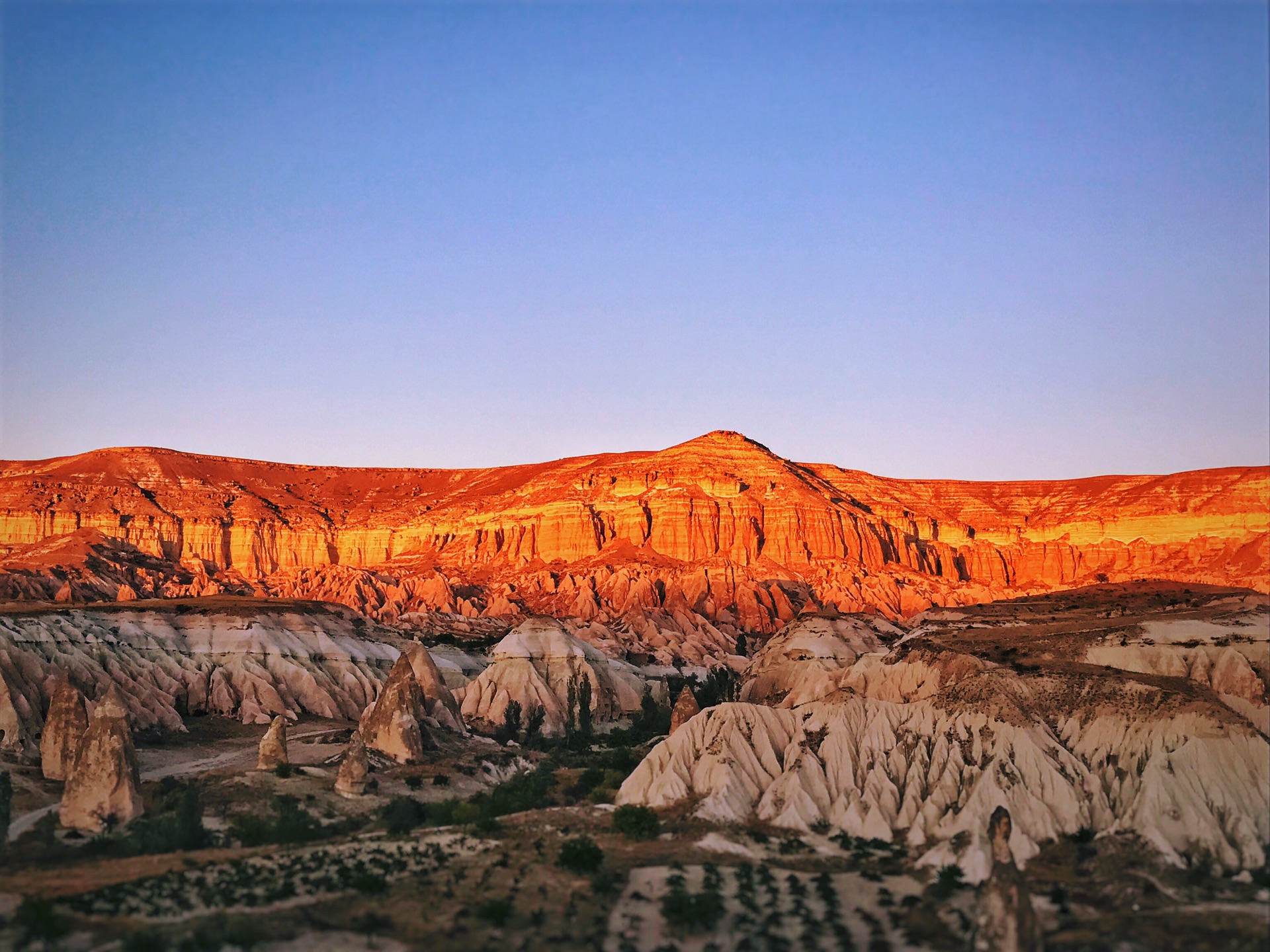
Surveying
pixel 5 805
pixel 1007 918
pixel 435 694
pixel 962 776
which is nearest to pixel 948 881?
pixel 1007 918

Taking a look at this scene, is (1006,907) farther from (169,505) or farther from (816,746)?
(169,505)

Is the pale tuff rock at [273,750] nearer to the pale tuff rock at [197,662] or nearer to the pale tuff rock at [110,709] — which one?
the pale tuff rock at [110,709]

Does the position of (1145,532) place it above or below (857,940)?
above

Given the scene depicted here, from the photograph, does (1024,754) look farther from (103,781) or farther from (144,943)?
(103,781)

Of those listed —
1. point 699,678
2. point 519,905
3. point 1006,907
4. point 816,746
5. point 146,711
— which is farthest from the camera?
point 699,678

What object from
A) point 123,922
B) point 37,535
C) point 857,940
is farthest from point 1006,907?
point 37,535

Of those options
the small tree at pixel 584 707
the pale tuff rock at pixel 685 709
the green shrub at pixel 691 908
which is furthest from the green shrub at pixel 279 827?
the small tree at pixel 584 707
